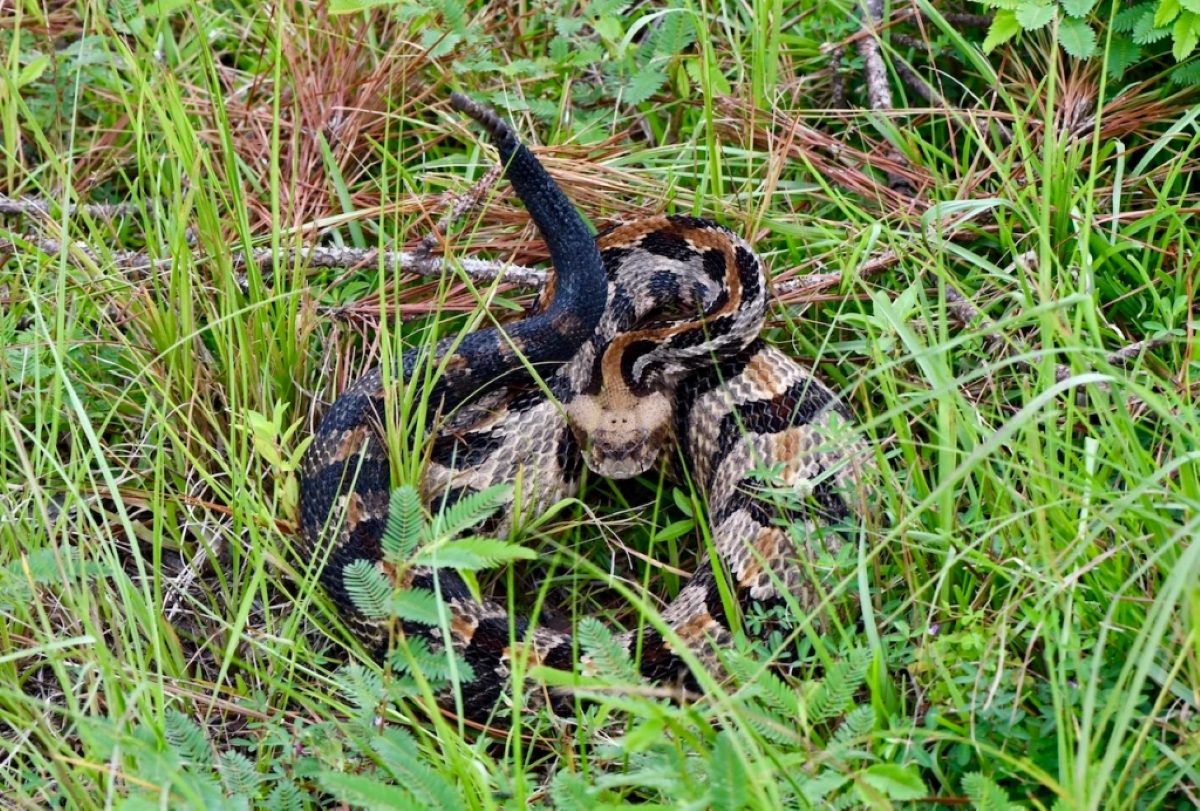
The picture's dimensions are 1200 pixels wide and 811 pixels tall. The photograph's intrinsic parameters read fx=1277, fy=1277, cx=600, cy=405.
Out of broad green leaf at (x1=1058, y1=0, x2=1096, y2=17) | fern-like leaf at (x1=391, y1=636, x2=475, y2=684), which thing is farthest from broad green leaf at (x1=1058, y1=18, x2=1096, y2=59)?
fern-like leaf at (x1=391, y1=636, x2=475, y2=684)

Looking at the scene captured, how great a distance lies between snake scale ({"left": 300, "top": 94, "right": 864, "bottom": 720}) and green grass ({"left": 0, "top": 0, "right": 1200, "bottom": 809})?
0.12 m

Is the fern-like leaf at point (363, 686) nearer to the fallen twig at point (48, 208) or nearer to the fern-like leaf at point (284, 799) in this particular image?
the fern-like leaf at point (284, 799)

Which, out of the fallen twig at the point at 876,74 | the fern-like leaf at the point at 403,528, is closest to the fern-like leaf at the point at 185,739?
the fern-like leaf at the point at 403,528

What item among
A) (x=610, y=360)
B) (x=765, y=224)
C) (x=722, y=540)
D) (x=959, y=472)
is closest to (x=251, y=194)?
(x=610, y=360)

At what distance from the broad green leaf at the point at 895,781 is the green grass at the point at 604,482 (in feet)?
0.04

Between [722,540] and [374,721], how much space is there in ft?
3.35

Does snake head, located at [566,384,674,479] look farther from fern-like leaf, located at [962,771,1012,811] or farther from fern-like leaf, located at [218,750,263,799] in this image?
fern-like leaf, located at [962,771,1012,811]

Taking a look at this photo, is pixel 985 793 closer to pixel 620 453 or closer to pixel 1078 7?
pixel 620 453

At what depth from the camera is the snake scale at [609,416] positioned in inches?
124

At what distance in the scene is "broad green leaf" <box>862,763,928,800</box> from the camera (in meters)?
2.15

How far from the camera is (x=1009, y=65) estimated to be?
4070 mm

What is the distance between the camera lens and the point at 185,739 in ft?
8.15

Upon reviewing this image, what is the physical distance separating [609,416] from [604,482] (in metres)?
0.22

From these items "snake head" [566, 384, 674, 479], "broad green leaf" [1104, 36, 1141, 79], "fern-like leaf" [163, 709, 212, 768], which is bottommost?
"fern-like leaf" [163, 709, 212, 768]
